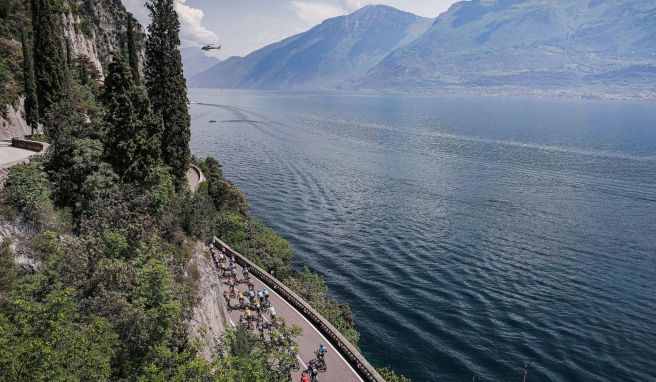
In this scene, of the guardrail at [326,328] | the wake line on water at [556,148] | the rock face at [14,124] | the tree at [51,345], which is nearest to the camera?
the tree at [51,345]

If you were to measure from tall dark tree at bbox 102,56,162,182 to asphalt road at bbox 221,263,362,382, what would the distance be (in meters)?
13.4

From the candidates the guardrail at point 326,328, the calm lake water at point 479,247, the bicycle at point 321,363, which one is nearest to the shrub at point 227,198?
the calm lake water at point 479,247

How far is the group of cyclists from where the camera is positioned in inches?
1188

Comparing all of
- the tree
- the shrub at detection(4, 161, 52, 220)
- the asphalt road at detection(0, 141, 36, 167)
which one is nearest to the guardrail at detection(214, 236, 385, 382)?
the tree

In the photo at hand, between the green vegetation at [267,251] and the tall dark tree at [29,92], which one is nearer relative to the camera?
the green vegetation at [267,251]

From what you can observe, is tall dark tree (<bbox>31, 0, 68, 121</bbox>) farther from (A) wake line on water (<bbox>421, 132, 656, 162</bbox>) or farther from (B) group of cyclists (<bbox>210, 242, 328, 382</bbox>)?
(A) wake line on water (<bbox>421, 132, 656, 162</bbox>)

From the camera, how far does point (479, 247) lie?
205ft

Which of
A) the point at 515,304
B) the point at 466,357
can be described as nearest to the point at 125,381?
the point at 466,357

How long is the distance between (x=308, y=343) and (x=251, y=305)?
21.7ft

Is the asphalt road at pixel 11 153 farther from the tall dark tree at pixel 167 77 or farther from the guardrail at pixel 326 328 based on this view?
the guardrail at pixel 326 328

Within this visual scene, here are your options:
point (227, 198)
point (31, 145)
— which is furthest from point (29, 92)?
point (227, 198)

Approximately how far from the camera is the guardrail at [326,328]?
29859 mm

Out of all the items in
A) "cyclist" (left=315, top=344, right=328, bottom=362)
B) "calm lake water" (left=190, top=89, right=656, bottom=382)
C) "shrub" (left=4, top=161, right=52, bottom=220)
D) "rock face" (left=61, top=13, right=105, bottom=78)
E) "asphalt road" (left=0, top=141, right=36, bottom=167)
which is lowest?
"calm lake water" (left=190, top=89, right=656, bottom=382)

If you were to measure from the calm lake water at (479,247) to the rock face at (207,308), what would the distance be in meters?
16.0
